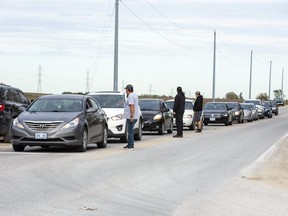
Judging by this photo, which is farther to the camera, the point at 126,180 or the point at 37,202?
the point at 126,180

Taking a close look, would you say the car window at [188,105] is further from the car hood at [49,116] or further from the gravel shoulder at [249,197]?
the gravel shoulder at [249,197]

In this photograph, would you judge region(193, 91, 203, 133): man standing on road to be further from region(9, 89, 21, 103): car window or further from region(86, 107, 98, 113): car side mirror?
region(86, 107, 98, 113): car side mirror

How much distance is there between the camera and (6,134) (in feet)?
69.6

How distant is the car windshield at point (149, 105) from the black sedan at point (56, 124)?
10184 mm

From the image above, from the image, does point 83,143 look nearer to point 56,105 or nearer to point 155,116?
point 56,105

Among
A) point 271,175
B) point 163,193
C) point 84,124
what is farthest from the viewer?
point 84,124

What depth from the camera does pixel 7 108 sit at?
68.6 feet

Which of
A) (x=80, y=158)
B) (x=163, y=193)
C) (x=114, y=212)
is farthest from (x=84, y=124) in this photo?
(x=114, y=212)

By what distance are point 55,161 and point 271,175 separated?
4.71 meters

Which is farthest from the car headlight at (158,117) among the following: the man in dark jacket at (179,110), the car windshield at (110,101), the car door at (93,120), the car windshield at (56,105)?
the car windshield at (56,105)

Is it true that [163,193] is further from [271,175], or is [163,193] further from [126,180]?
[271,175]

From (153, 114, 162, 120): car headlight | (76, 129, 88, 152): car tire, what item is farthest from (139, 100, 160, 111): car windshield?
(76, 129, 88, 152): car tire

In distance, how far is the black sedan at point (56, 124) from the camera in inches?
697

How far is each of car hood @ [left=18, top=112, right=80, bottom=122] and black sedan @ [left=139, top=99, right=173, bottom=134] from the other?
10679mm
